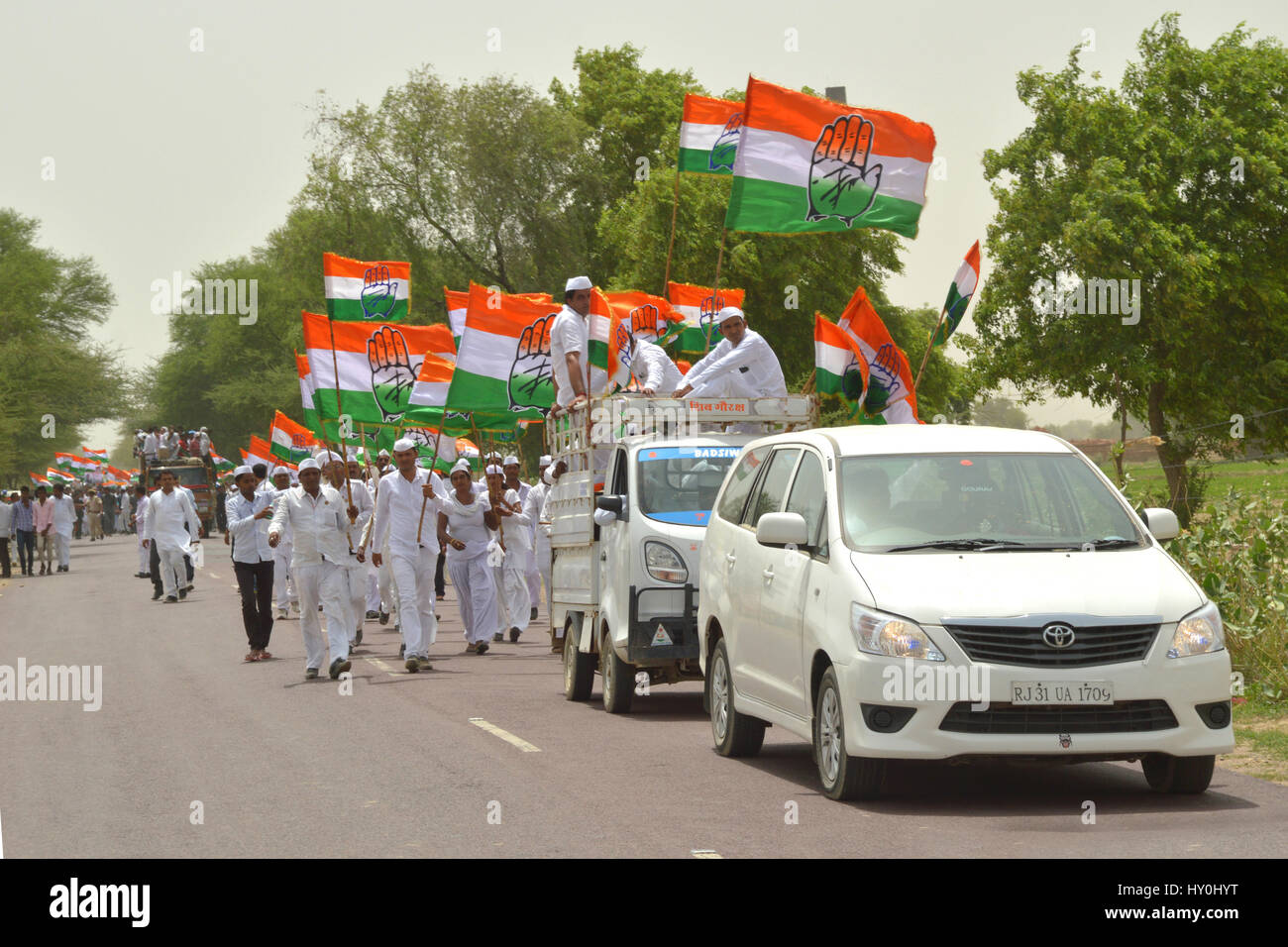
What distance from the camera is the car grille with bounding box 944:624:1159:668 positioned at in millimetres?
8109

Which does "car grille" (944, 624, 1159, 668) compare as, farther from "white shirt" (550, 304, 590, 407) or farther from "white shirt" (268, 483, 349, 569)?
"white shirt" (268, 483, 349, 569)

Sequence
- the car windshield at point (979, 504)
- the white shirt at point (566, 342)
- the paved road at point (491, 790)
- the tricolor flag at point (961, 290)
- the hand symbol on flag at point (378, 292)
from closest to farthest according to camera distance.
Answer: the paved road at point (491, 790), the car windshield at point (979, 504), the white shirt at point (566, 342), the tricolor flag at point (961, 290), the hand symbol on flag at point (378, 292)

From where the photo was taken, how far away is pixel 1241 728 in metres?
11.1

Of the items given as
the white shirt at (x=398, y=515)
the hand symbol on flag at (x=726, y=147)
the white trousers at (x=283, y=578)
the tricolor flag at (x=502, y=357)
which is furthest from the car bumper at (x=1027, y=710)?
the white trousers at (x=283, y=578)

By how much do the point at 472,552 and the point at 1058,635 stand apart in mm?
12113

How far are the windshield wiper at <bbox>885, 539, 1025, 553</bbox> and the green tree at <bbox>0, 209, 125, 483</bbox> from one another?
151 ft

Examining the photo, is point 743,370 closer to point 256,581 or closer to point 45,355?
point 256,581

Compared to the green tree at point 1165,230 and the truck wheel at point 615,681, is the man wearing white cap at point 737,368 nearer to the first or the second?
the truck wheel at point 615,681

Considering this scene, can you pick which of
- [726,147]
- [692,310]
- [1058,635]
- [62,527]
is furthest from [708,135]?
[62,527]

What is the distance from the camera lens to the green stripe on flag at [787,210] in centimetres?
1655

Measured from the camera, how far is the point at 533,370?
21.6m

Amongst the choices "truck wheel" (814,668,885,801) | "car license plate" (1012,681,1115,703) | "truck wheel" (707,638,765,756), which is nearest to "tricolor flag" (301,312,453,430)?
"truck wheel" (707,638,765,756)

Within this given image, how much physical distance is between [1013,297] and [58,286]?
54070 millimetres

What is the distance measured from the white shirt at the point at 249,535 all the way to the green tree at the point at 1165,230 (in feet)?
67.3
